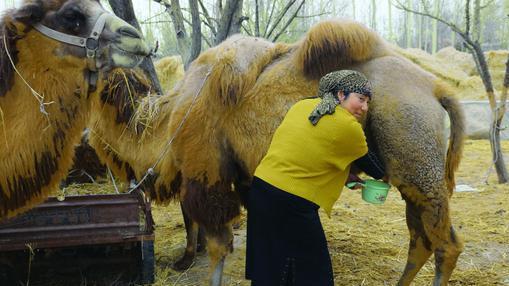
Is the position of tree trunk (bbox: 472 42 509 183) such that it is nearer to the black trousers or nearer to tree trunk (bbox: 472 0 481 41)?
tree trunk (bbox: 472 0 481 41)

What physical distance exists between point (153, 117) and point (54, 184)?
1.41 meters

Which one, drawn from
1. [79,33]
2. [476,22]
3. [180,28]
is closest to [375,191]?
[79,33]

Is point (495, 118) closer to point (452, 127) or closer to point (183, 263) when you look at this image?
point (452, 127)

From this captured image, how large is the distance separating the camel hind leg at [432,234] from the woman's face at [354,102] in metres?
0.99

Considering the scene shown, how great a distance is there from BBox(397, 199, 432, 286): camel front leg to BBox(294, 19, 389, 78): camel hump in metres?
1.25

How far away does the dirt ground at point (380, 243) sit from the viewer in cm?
498

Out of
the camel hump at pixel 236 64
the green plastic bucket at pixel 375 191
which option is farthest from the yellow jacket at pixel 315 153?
the camel hump at pixel 236 64

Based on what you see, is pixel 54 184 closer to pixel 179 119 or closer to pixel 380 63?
pixel 179 119

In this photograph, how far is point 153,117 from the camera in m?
4.54

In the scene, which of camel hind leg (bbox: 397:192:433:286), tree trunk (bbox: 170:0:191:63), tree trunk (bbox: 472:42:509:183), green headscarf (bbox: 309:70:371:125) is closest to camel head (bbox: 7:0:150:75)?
green headscarf (bbox: 309:70:371:125)

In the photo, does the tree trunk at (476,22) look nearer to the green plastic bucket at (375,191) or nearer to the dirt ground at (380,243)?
the dirt ground at (380,243)

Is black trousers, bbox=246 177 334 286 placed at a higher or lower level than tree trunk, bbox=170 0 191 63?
lower

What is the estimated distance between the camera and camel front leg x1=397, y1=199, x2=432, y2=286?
159 inches

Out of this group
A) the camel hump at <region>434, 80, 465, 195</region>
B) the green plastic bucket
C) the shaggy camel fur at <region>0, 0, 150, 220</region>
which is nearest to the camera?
the shaggy camel fur at <region>0, 0, 150, 220</region>
